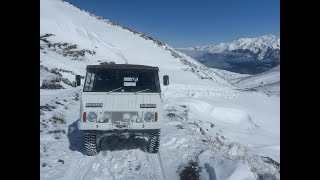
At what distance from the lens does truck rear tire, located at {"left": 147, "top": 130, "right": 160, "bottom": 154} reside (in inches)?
392

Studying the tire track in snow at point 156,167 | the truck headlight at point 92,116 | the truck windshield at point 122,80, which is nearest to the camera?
the tire track in snow at point 156,167

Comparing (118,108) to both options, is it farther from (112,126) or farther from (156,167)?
(156,167)

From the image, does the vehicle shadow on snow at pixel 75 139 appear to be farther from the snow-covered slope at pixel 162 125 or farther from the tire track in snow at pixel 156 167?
the tire track in snow at pixel 156 167

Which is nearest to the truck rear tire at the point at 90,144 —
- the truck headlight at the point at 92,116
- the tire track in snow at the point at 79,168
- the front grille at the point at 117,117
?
the tire track in snow at the point at 79,168

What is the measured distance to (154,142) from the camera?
33.0 feet

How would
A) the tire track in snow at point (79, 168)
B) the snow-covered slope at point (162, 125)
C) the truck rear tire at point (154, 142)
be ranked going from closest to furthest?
the tire track in snow at point (79, 168), the snow-covered slope at point (162, 125), the truck rear tire at point (154, 142)

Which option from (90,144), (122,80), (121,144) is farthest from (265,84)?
(90,144)

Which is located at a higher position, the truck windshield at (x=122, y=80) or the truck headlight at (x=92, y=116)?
the truck windshield at (x=122, y=80)

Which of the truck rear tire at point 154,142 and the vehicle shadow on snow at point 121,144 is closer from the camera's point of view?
the truck rear tire at point 154,142

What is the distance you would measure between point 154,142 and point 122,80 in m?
2.04

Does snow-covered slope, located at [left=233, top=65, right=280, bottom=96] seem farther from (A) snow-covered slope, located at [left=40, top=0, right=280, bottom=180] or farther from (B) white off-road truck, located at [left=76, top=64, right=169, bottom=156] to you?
(B) white off-road truck, located at [left=76, top=64, right=169, bottom=156]

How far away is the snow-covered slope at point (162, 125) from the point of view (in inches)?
352
